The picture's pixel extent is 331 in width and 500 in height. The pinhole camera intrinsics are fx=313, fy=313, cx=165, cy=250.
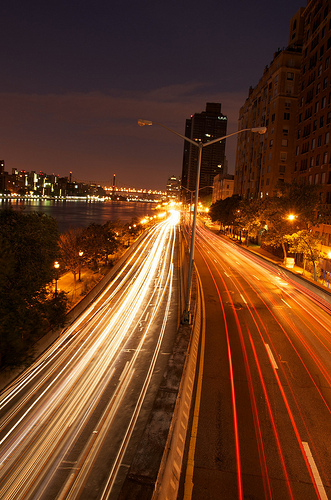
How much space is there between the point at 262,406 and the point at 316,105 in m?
44.2

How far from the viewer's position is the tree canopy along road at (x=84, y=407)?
7.94 metres

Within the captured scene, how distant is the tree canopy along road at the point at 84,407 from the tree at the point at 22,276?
1.46m

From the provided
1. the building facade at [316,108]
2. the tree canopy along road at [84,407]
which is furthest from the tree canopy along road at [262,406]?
the building facade at [316,108]

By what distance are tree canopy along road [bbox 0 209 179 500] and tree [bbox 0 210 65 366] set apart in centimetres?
146

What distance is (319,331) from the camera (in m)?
17.6

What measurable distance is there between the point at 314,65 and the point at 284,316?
40.3 meters

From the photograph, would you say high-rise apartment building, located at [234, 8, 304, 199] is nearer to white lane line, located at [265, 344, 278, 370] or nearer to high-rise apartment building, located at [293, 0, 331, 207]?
high-rise apartment building, located at [293, 0, 331, 207]

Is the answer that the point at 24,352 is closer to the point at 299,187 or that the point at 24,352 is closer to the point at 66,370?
the point at 66,370

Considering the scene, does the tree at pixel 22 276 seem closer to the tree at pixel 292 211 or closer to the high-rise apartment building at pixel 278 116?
the tree at pixel 292 211

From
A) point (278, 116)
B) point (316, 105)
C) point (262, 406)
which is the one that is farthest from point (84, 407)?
point (278, 116)

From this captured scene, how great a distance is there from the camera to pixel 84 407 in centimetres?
1101

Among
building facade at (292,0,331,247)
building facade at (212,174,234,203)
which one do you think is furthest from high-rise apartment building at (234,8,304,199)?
building facade at (212,174,234,203)

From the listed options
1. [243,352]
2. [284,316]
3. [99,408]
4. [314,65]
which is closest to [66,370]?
[99,408]

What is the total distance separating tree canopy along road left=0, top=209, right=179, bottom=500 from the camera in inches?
312
